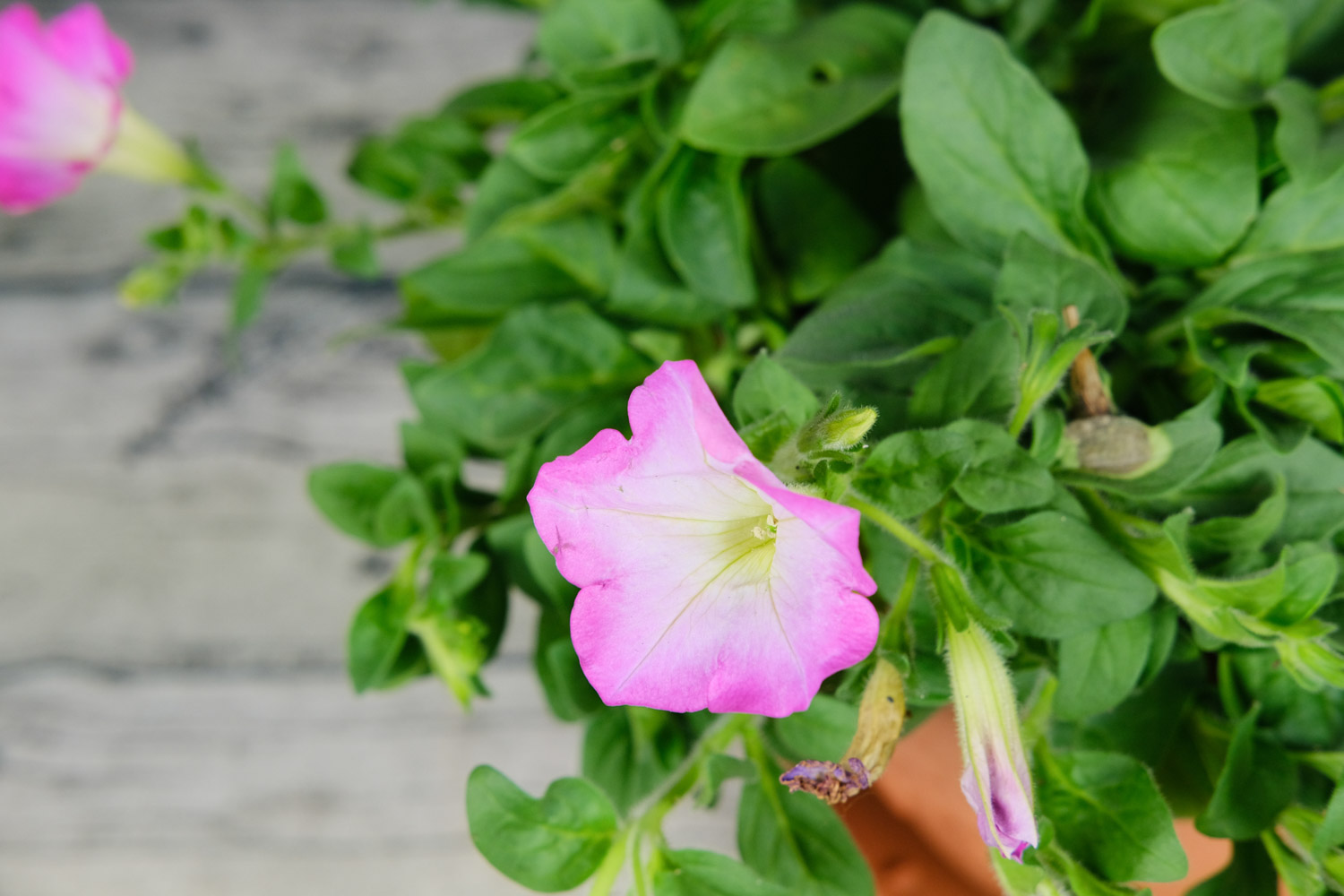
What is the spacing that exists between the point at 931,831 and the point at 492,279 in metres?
0.27

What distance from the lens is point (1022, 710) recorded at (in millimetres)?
292

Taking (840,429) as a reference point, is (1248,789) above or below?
below

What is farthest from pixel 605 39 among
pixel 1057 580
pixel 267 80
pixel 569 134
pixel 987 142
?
pixel 267 80

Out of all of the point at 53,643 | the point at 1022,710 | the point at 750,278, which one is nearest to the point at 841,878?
the point at 1022,710

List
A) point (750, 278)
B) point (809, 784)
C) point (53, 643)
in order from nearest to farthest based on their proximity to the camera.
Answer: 1. point (809, 784)
2. point (750, 278)
3. point (53, 643)

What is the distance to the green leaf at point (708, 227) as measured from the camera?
339 mm

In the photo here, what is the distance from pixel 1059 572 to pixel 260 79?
629 mm

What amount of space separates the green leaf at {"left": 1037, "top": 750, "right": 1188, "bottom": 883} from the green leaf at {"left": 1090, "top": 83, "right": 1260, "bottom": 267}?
155 mm

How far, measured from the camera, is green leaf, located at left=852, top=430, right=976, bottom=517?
0.24 m

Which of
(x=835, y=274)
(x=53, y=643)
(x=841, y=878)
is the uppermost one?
(x=835, y=274)

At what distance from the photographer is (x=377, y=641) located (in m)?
0.34

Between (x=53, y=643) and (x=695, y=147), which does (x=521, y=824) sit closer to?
(x=695, y=147)

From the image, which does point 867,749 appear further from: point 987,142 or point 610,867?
point 987,142

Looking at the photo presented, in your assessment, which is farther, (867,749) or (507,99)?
(507,99)
